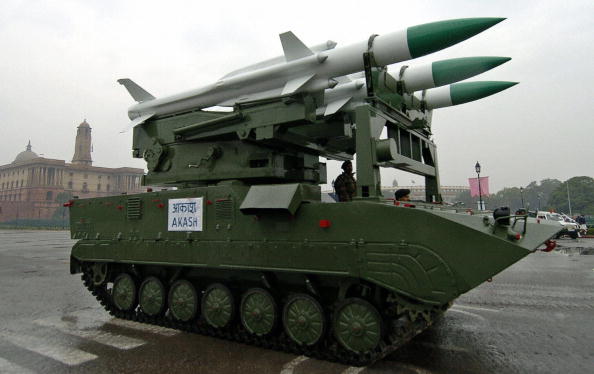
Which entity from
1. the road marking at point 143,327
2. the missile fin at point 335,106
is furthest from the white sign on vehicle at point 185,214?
the missile fin at point 335,106

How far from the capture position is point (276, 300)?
5.31 metres

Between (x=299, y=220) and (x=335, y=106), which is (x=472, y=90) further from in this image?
(x=299, y=220)

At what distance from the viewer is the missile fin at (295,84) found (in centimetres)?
563

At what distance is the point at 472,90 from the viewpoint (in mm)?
7457

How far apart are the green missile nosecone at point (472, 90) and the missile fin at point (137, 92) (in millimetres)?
5639

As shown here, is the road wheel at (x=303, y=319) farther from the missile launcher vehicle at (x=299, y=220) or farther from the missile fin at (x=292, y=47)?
the missile fin at (x=292, y=47)

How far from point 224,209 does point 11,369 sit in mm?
2963

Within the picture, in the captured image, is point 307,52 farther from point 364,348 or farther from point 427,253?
point 364,348

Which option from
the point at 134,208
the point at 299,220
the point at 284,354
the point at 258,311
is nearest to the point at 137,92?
the point at 134,208

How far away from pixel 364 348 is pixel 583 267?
39.2 feet

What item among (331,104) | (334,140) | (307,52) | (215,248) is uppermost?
(307,52)

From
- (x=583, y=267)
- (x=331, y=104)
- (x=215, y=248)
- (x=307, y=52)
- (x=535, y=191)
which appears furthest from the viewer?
(x=535, y=191)

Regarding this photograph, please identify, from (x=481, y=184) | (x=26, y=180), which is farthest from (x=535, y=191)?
(x=26, y=180)

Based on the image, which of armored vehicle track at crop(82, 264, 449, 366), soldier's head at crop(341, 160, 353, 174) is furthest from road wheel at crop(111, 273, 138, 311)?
soldier's head at crop(341, 160, 353, 174)
